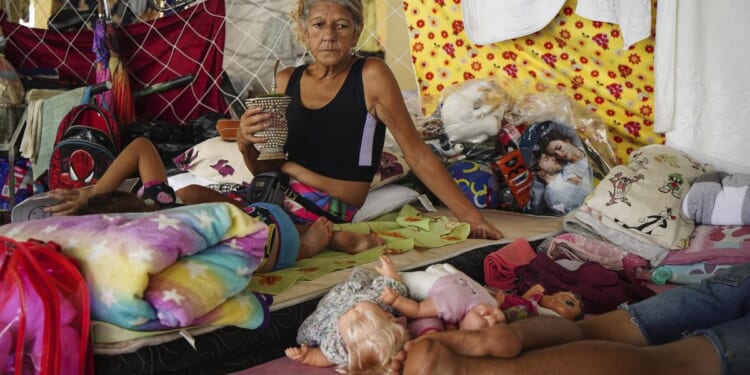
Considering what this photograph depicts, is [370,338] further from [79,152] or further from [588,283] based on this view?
[79,152]

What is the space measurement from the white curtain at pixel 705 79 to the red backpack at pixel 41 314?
2.10 m

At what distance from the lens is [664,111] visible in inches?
106

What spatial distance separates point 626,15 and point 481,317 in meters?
1.78

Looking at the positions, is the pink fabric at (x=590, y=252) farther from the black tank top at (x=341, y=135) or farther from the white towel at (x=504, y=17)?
the white towel at (x=504, y=17)

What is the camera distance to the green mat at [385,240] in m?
1.73

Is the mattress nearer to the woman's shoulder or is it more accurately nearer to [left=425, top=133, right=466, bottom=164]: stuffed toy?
the woman's shoulder

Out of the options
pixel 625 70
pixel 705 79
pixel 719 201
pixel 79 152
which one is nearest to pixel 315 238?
pixel 719 201

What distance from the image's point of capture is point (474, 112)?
2941 millimetres

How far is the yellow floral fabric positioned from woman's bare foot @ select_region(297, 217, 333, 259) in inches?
53.1

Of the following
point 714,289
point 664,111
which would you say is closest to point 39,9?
point 664,111

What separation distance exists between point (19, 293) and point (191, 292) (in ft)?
0.88

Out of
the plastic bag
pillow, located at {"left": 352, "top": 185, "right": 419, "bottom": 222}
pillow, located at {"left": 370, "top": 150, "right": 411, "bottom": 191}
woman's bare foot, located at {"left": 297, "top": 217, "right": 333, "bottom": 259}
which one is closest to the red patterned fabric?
pillow, located at {"left": 370, "top": 150, "right": 411, "bottom": 191}

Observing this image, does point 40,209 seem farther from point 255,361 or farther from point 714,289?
point 714,289

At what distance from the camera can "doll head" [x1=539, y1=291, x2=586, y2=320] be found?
1.66 metres
